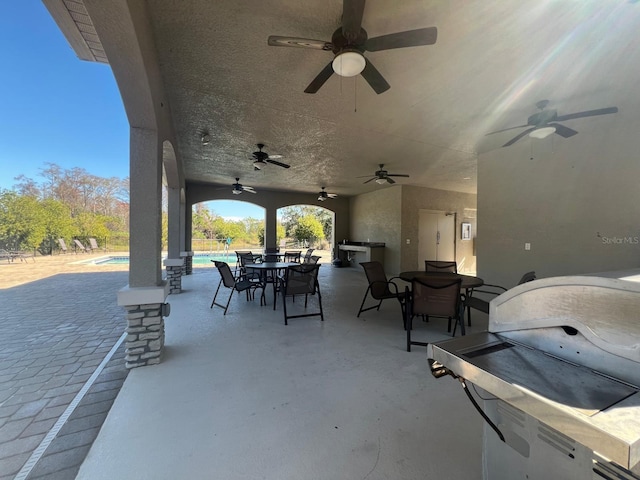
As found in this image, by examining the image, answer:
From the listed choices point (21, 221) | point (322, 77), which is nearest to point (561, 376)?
point (322, 77)

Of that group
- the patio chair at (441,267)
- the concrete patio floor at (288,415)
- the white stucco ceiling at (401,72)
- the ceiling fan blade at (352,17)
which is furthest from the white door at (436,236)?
the ceiling fan blade at (352,17)

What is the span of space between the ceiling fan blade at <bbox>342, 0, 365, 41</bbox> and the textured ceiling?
11.0 inches

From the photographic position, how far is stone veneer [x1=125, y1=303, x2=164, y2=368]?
2438mm

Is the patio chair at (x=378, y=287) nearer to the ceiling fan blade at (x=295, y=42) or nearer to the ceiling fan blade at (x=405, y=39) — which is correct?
the ceiling fan blade at (x=405, y=39)

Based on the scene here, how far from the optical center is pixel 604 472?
71cm

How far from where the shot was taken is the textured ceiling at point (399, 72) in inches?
79.4

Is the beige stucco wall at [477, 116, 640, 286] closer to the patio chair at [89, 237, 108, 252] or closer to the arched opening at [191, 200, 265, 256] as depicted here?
the arched opening at [191, 200, 265, 256]

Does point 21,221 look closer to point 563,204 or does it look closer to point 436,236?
point 436,236

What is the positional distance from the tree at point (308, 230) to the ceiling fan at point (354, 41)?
14222mm

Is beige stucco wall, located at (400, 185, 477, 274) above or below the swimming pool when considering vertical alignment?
above

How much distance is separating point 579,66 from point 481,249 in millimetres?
3188

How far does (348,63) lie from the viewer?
6.68ft

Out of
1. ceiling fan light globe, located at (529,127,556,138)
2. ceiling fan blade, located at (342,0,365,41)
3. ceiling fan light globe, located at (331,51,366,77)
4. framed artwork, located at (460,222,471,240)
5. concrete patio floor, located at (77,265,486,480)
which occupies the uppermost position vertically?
ceiling fan blade, located at (342,0,365,41)

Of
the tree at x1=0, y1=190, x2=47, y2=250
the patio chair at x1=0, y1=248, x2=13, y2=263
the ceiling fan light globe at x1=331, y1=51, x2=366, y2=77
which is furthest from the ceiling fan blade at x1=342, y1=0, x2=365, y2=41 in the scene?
the tree at x1=0, y1=190, x2=47, y2=250
